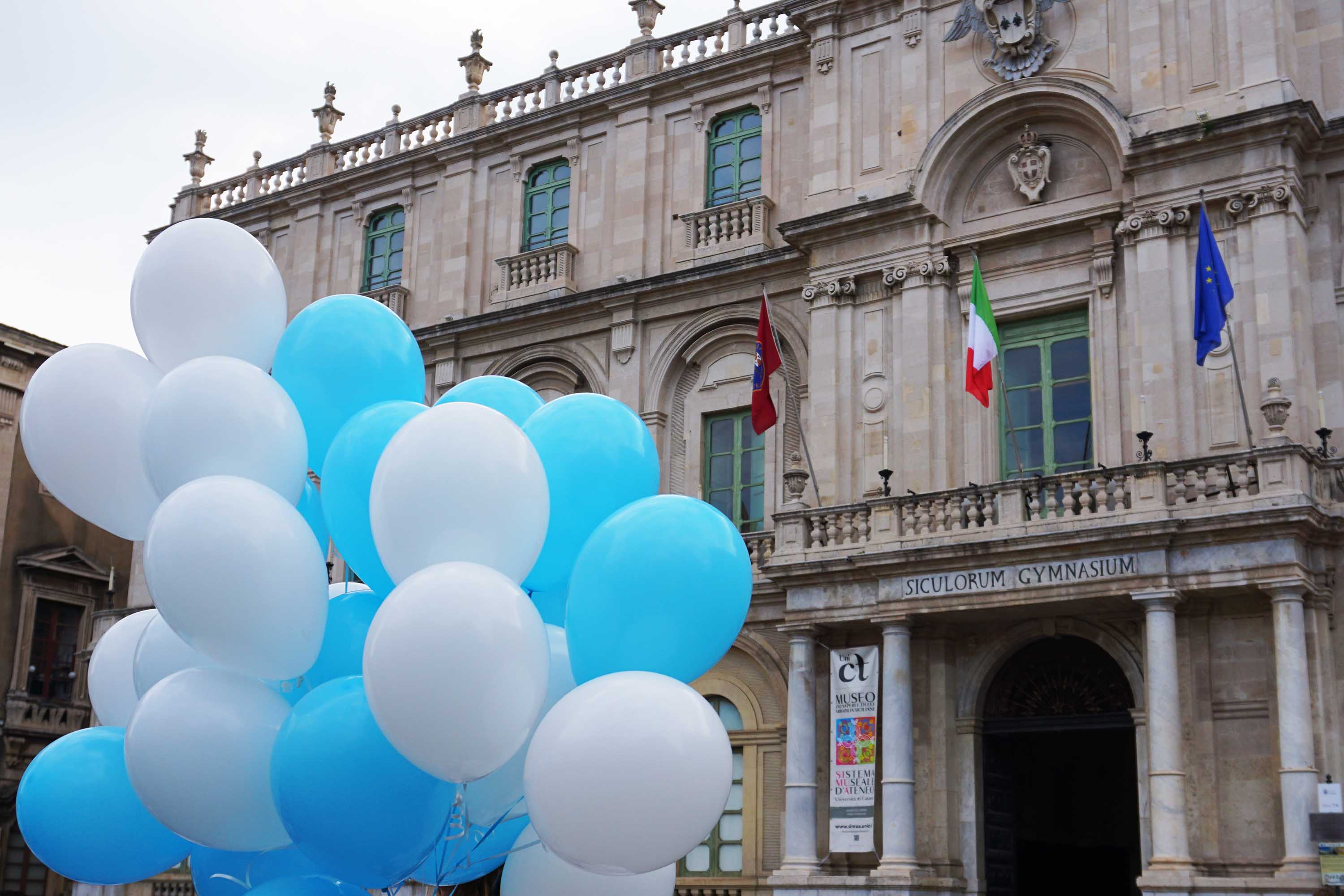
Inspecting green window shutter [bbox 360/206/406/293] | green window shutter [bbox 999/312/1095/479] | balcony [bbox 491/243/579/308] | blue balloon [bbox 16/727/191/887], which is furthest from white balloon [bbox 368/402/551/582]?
green window shutter [bbox 360/206/406/293]

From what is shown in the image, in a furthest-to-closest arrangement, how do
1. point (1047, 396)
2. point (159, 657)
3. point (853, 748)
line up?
point (1047, 396) → point (853, 748) → point (159, 657)

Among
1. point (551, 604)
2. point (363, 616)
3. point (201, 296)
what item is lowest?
point (363, 616)

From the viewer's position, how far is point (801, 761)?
19.8 metres

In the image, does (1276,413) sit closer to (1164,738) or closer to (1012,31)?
(1164,738)

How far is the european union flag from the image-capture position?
57.2ft

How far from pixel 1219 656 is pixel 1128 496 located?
217cm

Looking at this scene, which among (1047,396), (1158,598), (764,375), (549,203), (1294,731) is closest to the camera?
(1294,731)

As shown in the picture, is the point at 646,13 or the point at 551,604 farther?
the point at 646,13

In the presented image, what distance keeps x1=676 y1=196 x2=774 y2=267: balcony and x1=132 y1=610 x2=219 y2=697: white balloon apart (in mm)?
15681

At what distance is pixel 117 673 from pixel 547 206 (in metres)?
18.1

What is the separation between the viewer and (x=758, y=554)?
73.3ft

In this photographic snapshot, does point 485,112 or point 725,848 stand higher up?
point 485,112

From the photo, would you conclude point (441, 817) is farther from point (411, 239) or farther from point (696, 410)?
point (411, 239)

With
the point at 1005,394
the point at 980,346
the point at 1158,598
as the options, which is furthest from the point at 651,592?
the point at 1005,394
